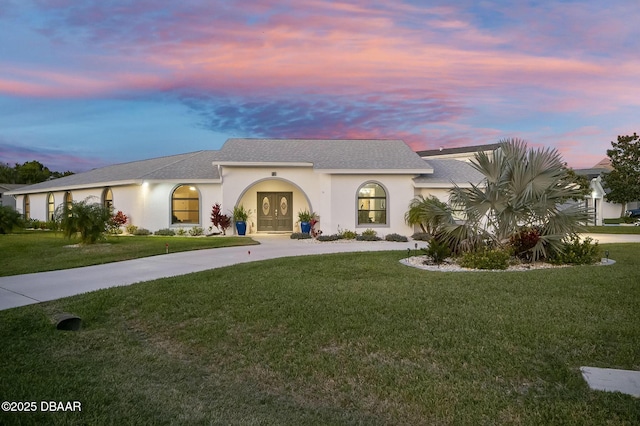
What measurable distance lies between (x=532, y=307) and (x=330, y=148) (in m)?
18.3

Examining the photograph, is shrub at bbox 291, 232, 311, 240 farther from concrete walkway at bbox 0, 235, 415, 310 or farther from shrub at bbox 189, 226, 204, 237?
shrub at bbox 189, 226, 204, 237

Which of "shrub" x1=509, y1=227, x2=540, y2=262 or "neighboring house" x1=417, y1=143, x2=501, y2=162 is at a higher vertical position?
"neighboring house" x1=417, y1=143, x2=501, y2=162

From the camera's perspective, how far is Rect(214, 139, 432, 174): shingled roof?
20.5 meters

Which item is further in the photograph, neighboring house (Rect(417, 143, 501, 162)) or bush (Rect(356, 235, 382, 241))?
neighboring house (Rect(417, 143, 501, 162))

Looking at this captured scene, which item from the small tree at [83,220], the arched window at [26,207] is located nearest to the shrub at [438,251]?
the small tree at [83,220]

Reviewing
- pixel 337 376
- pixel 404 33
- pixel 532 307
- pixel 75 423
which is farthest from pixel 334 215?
pixel 75 423

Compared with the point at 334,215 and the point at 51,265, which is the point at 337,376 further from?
the point at 334,215

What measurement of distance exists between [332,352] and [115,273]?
7.49m

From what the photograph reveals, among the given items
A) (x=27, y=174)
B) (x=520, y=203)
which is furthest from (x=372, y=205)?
(x=27, y=174)

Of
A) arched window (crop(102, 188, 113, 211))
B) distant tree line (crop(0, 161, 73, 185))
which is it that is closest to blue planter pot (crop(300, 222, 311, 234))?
arched window (crop(102, 188, 113, 211))

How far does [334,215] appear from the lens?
20.4 m

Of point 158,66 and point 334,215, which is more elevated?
point 158,66

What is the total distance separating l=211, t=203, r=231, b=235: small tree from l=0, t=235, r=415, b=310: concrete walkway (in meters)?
5.60

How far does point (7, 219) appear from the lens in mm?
21797
